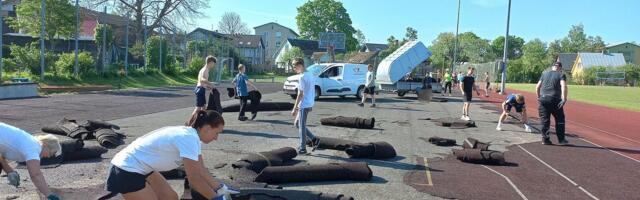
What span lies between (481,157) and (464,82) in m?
8.45

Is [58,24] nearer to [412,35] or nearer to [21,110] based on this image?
[21,110]

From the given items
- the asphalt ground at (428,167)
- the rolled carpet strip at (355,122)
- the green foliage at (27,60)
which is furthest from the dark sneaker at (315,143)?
the green foliage at (27,60)

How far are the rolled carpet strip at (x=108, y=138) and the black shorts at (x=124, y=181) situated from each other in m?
5.81

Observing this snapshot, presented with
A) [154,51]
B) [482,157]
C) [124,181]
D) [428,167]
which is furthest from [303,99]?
[154,51]

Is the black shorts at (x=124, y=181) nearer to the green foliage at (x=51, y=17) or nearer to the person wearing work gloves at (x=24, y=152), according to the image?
the person wearing work gloves at (x=24, y=152)

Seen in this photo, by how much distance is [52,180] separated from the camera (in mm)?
7281

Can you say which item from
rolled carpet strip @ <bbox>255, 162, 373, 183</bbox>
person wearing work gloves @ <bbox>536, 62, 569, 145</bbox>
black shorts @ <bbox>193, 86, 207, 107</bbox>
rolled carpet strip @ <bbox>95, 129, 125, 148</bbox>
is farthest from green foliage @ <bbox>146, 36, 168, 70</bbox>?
rolled carpet strip @ <bbox>255, 162, 373, 183</bbox>

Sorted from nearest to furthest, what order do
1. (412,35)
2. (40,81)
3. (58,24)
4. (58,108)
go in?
(58,108) < (40,81) < (58,24) < (412,35)

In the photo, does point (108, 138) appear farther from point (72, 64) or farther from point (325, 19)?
point (325, 19)

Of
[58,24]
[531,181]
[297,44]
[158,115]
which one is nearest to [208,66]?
[158,115]

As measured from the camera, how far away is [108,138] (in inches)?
396

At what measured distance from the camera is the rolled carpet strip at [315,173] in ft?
24.0

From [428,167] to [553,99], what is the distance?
16.1ft

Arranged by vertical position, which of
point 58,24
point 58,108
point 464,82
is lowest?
point 58,108
